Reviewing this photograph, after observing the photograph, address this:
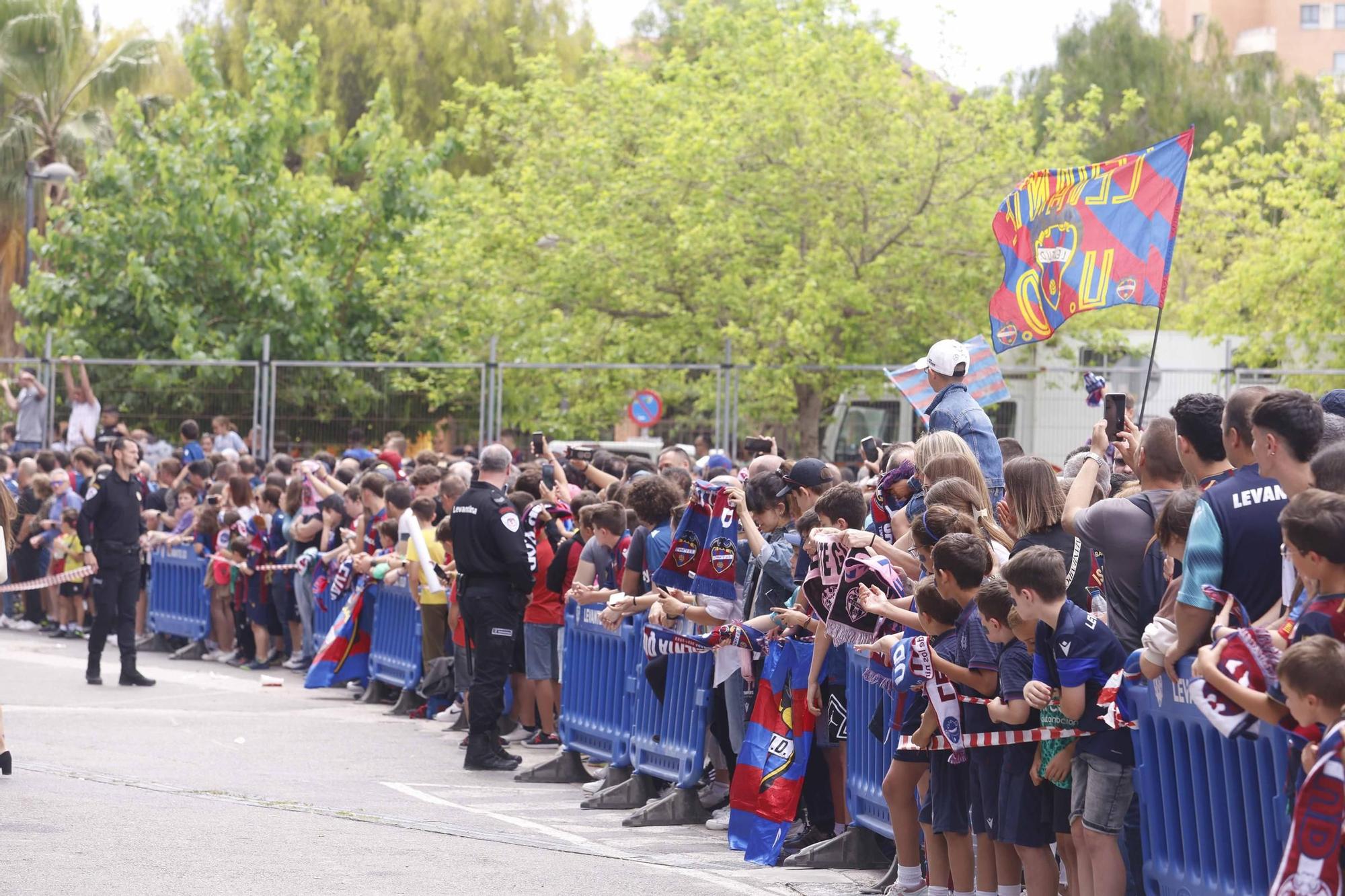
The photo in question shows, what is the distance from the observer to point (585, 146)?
27.8 m

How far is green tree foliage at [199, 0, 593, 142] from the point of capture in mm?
42656

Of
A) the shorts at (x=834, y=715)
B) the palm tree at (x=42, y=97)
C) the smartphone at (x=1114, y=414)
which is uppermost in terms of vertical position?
the palm tree at (x=42, y=97)

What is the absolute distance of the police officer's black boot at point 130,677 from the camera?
1533cm

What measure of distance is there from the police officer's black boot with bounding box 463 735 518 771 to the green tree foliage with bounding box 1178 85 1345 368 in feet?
52.9

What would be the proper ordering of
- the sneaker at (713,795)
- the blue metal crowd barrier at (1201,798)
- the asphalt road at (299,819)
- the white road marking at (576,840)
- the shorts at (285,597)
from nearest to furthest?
1. the blue metal crowd barrier at (1201,798)
2. the asphalt road at (299,819)
3. the white road marking at (576,840)
4. the sneaker at (713,795)
5. the shorts at (285,597)

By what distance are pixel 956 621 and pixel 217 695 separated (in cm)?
946

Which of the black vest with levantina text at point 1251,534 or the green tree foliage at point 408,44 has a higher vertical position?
the green tree foliage at point 408,44

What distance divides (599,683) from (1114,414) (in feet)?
13.1

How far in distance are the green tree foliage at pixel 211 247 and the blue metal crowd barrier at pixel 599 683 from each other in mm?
18322

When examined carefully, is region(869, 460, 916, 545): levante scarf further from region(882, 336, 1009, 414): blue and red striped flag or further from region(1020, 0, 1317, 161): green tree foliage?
region(1020, 0, 1317, 161): green tree foliage

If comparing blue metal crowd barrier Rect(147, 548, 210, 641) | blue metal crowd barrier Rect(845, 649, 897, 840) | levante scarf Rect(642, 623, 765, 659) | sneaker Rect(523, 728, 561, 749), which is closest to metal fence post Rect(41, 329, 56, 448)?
blue metal crowd barrier Rect(147, 548, 210, 641)

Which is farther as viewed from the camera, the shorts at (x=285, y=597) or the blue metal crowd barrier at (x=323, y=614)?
the shorts at (x=285, y=597)

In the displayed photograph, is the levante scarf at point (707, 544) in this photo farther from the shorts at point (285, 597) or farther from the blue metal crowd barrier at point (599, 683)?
the shorts at point (285, 597)

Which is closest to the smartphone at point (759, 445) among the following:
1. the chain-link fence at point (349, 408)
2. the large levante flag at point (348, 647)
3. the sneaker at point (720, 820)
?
the sneaker at point (720, 820)
